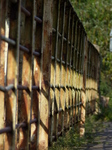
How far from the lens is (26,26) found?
4246mm

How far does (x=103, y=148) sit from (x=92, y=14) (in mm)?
16849

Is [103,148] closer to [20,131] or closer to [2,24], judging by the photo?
[20,131]

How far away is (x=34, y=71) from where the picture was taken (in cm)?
468

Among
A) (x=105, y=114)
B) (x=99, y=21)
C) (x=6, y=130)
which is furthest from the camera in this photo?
(x=99, y=21)

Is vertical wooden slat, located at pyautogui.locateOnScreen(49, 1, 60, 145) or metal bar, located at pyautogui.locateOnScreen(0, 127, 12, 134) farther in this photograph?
vertical wooden slat, located at pyautogui.locateOnScreen(49, 1, 60, 145)

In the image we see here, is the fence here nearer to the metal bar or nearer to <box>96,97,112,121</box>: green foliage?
the metal bar

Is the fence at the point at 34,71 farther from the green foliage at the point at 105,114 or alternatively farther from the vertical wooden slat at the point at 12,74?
the green foliage at the point at 105,114

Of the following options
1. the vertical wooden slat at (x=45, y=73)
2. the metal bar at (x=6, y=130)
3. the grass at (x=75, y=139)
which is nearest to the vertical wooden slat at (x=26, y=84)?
the vertical wooden slat at (x=45, y=73)

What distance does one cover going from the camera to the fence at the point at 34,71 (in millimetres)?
3604

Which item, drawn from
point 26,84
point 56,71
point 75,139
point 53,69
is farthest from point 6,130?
point 75,139

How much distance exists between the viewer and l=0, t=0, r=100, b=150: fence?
3.60 metres

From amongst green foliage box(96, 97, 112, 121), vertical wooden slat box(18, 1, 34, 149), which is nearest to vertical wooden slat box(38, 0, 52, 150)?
vertical wooden slat box(18, 1, 34, 149)

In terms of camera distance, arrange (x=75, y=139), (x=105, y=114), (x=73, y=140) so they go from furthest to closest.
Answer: (x=105, y=114) < (x=75, y=139) < (x=73, y=140)

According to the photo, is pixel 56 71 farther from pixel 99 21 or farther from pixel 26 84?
pixel 99 21
